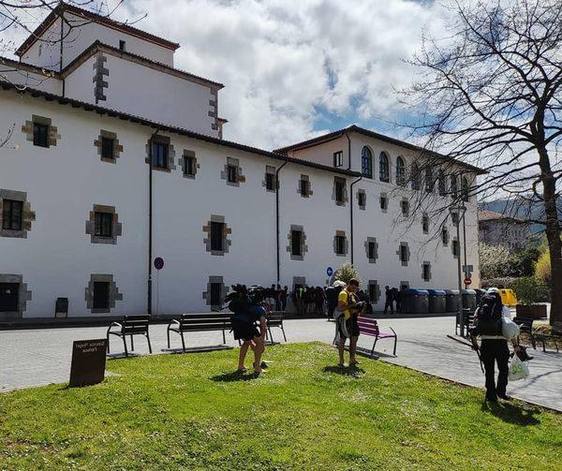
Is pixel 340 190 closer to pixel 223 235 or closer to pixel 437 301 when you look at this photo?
pixel 437 301

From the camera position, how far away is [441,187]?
1845cm

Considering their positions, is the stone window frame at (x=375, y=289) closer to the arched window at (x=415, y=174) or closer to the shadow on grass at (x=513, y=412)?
the arched window at (x=415, y=174)

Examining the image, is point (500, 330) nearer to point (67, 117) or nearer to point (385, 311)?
point (67, 117)

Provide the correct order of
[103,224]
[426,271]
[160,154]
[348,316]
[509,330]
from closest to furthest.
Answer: [509,330] < [348,316] < [103,224] < [160,154] < [426,271]

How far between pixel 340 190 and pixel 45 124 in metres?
18.5

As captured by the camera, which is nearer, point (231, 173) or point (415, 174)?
point (415, 174)

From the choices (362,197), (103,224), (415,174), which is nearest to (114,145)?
(103,224)

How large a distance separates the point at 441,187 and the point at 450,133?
1923mm

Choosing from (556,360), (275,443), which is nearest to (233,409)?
(275,443)

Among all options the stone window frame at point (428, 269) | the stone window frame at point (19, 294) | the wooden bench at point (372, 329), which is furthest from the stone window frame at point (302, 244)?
the wooden bench at point (372, 329)

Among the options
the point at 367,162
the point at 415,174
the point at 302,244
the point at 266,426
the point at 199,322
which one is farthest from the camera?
the point at 367,162

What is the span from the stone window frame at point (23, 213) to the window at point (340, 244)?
1828 centimetres

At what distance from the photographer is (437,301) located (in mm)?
34250

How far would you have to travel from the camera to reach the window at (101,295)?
73.0 ft
